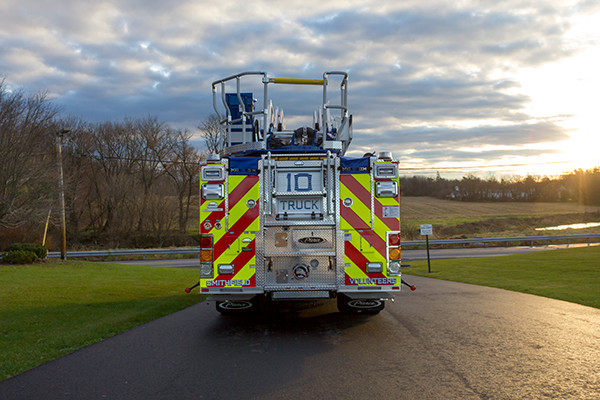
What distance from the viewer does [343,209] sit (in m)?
7.19

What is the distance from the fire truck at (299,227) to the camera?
23.4ft

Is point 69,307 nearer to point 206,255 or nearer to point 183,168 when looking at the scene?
point 206,255

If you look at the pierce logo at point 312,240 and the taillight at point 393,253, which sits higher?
the pierce logo at point 312,240

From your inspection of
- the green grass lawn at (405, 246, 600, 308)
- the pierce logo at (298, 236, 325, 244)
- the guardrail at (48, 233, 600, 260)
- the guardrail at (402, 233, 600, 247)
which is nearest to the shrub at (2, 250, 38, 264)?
the guardrail at (48, 233, 600, 260)

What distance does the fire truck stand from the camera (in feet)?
23.4

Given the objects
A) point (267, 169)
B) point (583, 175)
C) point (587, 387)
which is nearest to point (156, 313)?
point (267, 169)

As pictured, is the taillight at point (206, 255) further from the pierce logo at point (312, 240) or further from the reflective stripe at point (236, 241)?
the pierce logo at point (312, 240)

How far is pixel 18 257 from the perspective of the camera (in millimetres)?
20891

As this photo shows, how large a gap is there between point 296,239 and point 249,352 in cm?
173

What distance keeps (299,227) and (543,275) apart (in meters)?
12.6

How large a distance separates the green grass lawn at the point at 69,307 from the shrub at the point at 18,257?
8.09 ft

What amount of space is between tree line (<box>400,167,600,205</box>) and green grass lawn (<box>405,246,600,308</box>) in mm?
→ 51091

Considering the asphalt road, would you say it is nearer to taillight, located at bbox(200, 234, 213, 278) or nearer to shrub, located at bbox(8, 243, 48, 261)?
taillight, located at bbox(200, 234, 213, 278)

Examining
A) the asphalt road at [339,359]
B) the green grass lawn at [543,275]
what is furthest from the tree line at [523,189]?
the asphalt road at [339,359]
